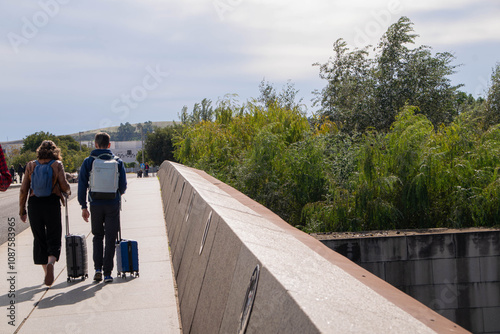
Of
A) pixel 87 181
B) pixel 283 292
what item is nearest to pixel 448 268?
pixel 87 181

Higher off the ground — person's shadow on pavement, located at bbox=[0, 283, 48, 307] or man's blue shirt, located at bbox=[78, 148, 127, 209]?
man's blue shirt, located at bbox=[78, 148, 127, 209]

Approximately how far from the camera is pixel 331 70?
150 ft

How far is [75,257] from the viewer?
709 centimetres

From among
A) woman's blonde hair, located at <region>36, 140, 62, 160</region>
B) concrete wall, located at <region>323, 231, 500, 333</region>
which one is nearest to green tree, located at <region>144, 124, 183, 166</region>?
concrete wall, located at <region>323, 231, 500, 333</region>

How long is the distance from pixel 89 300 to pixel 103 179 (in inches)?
61.7

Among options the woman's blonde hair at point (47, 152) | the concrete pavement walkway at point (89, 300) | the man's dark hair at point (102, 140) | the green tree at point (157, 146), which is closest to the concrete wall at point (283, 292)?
the concrete pavement walkway at point (89, 300)

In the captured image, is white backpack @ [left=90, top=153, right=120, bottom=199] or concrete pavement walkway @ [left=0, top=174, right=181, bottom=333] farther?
white backpack @ [left=90, top=153, right=120, bottom=199]

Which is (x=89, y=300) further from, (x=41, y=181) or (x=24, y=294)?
(x=41, y=181)

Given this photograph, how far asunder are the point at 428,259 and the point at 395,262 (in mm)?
625

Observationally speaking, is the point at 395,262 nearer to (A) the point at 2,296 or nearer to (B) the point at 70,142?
(A) the point at 2,296

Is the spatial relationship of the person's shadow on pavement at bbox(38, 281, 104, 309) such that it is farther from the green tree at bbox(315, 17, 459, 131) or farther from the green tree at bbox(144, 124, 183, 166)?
the green tree at bbox(144, 124, 183, 166)

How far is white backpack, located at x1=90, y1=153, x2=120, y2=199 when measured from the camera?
704 centimetres

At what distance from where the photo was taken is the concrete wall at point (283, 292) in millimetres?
2004

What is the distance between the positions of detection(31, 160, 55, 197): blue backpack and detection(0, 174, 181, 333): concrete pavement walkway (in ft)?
3.69
